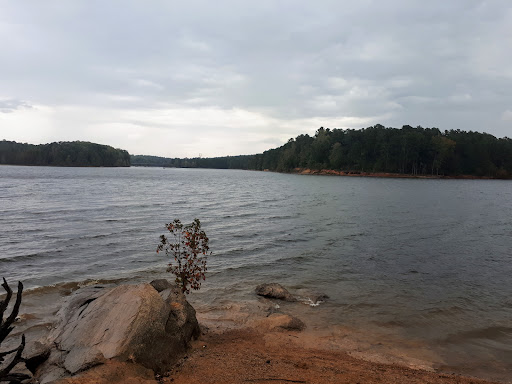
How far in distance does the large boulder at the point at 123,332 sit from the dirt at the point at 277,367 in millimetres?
436

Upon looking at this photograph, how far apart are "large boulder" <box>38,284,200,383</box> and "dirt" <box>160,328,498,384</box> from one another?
0.44 metres

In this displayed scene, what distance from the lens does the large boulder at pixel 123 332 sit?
17.3 feet

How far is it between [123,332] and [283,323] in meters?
4.30

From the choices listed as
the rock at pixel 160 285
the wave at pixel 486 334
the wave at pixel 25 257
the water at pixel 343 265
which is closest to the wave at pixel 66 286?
the water at pixel 343 265

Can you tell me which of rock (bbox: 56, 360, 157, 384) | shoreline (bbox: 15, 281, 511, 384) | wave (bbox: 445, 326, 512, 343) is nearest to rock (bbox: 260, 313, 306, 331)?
shoreline (bbox: 15, 281, 511, 384)

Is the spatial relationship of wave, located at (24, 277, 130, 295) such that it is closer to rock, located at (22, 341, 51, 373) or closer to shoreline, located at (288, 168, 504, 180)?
rock, located at (22, 341, 51, 373)

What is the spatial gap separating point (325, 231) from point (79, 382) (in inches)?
775

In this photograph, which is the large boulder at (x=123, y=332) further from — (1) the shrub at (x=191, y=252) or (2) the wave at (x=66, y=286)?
(2) the wave at (x=66, y=286)

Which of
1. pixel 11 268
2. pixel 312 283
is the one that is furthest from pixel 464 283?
pixel 11 268

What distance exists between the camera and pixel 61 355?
5633 millimetres

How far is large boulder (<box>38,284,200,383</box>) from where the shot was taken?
17.3 ft

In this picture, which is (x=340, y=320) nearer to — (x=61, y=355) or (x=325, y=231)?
(x=61, y=355)

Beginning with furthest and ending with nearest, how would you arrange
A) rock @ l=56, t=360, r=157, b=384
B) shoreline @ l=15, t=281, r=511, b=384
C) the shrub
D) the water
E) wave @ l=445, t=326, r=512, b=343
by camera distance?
the shrub, the water, wave @ l=445, t=326, r=512, b=343, shoreline @ l=15, t=281, r=511, b=384, rock @ l=56, t=360, r=157, b=384

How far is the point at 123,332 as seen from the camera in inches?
217
